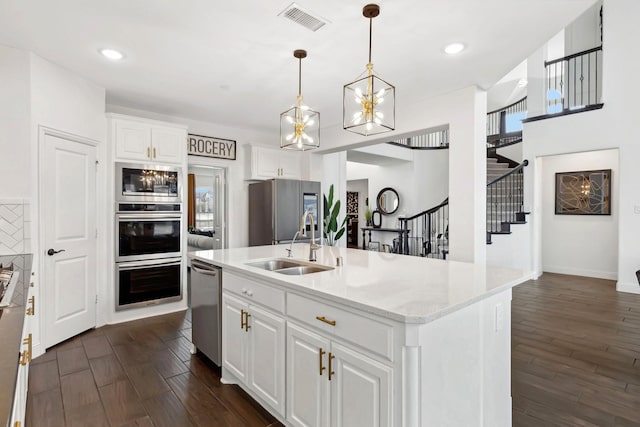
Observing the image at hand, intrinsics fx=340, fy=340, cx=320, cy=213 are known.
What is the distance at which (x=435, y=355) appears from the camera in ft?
4.65

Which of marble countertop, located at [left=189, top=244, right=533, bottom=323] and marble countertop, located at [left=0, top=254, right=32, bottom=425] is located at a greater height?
marble countertop, located at [left=189, top=244, right=533, bottom=323]

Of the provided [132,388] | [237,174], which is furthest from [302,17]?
[237,174]

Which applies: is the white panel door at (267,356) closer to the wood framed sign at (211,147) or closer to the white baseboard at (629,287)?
the wood framed sign at (211,147)

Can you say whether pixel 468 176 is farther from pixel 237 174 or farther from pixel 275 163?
pixel 237 174

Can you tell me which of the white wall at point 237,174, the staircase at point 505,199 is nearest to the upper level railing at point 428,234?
the staircase at point 505,199

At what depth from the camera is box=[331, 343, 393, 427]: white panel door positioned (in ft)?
4.54

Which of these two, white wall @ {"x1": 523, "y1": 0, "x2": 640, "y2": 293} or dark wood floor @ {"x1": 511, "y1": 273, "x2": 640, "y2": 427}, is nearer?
dark wood floor @ {"x1": 511, "y1": 273, "x2": 640, "y2": 427}

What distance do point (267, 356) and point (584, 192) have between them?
22.8ft

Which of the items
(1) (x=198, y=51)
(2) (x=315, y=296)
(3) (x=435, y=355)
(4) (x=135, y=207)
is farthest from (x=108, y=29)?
(3) (x=435, y=355)

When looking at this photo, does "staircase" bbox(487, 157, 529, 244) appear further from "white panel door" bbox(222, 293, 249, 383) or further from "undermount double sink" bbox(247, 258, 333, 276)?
"white panel door" bbox(222, 293, 249, 383)

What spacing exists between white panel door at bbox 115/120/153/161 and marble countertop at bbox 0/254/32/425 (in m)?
2.19

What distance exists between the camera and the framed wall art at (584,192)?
6.17 meters

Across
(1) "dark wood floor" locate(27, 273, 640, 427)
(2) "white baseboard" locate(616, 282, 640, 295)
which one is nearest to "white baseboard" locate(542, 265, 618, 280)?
(2) "white baseboard" locate(616, 282, 640, 295)

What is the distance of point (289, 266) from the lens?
2.77 meters
